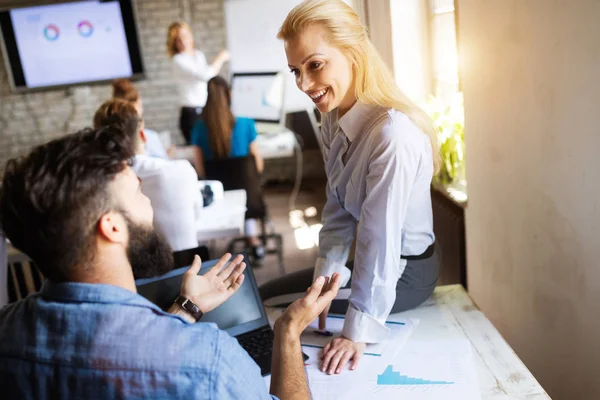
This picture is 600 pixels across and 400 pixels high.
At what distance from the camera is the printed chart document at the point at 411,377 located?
3.63 ft

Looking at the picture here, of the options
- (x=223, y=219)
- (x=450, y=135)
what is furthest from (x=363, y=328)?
(x=223, y=219)

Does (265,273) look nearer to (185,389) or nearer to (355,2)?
(355,2)

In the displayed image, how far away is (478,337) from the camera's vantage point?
131 centimetres

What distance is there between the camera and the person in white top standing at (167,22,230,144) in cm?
504

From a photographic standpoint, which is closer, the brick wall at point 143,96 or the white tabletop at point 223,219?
the white tabletop at point 223,219

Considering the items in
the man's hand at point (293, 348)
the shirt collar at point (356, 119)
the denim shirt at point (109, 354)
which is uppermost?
the shirt collar at point (356, 119)

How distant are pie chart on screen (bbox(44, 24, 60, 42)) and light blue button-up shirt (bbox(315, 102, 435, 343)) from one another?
5615 mm

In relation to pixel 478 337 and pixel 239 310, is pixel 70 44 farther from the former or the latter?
pixel 478 337

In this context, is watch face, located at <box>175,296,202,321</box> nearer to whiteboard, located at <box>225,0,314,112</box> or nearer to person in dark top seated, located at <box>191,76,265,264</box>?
person in dark top seated, located at <box>191,76,265,264</box>

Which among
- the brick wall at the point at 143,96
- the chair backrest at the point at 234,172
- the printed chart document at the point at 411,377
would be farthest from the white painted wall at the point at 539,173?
the brick wall at the point at 143,96

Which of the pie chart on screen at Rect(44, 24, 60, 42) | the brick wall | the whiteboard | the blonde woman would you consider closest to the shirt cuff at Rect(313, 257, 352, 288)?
the blonde woman

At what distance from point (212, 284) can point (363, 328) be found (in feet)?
1.16

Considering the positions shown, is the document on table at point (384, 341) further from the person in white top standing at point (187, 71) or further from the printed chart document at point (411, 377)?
the person in white top standing at point (187, 71)

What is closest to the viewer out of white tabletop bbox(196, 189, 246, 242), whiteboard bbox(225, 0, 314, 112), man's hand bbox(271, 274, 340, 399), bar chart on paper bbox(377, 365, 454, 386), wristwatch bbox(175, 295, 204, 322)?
man's hand bbox(271, 274, 340, 399)
